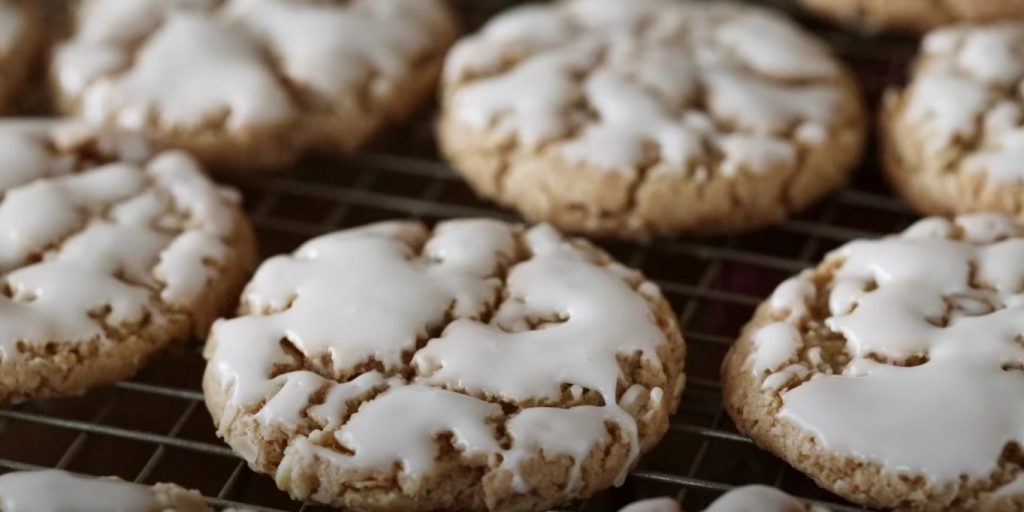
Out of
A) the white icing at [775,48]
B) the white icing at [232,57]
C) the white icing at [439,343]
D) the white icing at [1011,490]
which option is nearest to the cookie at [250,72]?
the white icing at [232,57]

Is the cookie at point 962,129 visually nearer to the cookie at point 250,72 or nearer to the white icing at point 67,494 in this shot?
the cookie at point 250,72

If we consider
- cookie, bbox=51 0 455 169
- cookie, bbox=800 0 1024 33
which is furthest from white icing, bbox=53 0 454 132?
cookie, bbox=800 0 1024 33

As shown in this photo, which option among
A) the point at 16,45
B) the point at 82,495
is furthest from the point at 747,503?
the point at 16,45

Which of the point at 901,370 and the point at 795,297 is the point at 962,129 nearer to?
the point at 795,297

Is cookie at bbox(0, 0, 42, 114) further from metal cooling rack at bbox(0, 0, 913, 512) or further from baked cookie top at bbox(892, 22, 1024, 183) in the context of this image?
baked cookie top at bbox(892, 22, 1024, 183)

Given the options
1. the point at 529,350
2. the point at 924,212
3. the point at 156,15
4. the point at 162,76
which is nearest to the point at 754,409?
the point at 529,350

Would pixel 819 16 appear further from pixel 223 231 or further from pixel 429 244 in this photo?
pixel 223 231
